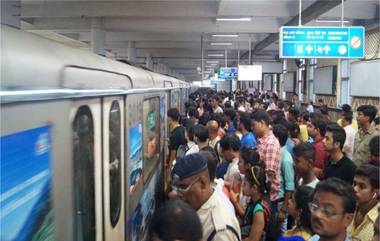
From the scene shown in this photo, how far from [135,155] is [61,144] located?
193 cm

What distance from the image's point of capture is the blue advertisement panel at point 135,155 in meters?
3.57

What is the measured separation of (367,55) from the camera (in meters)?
12.6

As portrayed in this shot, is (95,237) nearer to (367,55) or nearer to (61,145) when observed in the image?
(61,145)

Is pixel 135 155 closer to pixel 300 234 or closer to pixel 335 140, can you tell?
pixel 300 234

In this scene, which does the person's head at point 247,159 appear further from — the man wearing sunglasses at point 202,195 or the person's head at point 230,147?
the man wearing sunglasses at point 202,195

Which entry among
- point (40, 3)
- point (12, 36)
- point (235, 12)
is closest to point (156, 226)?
point (12, 36)

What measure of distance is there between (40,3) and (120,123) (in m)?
10.5

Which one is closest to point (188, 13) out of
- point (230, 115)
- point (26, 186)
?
point (230, 115)

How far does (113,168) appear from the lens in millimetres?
2881

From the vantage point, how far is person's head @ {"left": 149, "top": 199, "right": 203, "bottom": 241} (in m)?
1.75

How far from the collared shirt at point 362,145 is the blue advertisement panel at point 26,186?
4.56 m

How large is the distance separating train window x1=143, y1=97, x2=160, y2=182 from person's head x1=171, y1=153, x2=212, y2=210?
2.13 meters

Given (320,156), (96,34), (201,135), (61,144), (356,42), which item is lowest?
(320,156)

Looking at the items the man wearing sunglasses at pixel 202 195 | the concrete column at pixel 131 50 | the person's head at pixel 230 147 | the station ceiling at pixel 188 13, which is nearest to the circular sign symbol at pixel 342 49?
the station ceiling at pixel 188 13
